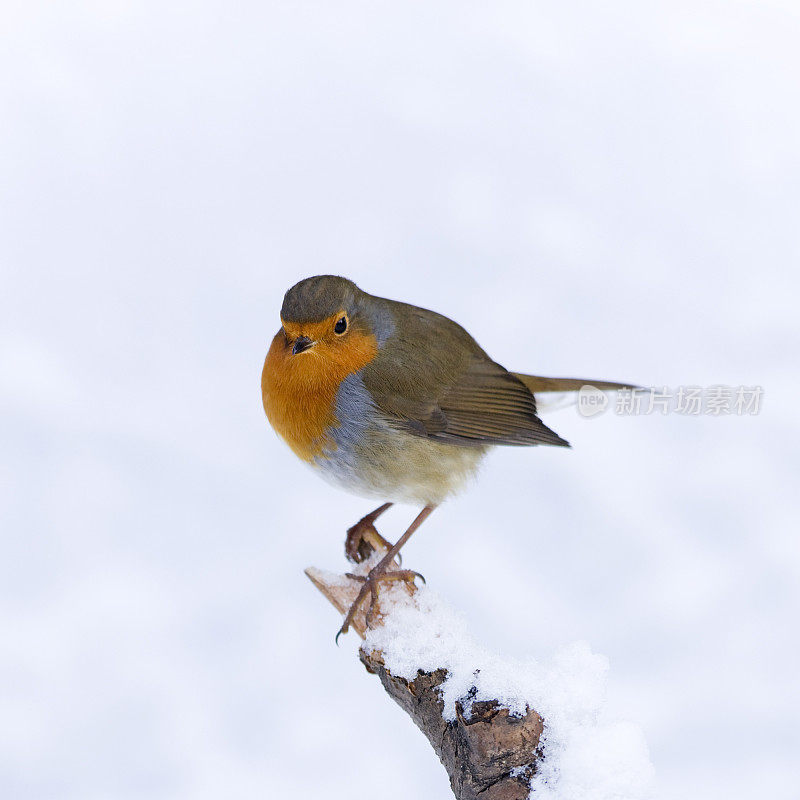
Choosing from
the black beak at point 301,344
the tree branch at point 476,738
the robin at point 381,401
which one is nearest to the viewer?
the tree branch at point 476,738

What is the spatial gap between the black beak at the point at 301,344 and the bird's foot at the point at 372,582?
0.82 meters

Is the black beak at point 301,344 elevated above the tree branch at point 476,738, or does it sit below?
above

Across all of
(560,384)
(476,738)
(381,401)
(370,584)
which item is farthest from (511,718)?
(560,384)

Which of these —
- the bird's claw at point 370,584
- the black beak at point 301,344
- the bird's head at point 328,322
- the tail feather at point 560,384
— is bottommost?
the bird's claw at point 370,584

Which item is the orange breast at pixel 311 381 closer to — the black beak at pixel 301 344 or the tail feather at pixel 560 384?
the black beak at pixel 301 344

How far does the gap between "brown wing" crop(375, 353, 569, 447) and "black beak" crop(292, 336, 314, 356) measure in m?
0.34

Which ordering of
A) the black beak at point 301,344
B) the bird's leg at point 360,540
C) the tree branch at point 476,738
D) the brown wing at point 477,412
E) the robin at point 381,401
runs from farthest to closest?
the bird's leg at point 360,540 → the brown wing at point 477,412 → the robin at point 381,401 → the black beak at point 301,344 → the tree branch at point 476,738

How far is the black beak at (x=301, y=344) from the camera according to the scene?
3.11 meters

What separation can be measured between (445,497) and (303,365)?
0.73 m

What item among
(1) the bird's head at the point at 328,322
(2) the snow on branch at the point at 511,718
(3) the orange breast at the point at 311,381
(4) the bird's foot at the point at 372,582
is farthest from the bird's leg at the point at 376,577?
(1) the bird's head at the point at 328,322

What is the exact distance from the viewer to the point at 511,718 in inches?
108

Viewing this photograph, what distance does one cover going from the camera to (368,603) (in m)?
3.36

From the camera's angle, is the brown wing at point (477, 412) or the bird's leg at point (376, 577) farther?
the brown wing at point (477, 412)

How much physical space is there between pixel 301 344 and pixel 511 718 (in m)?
1.28
